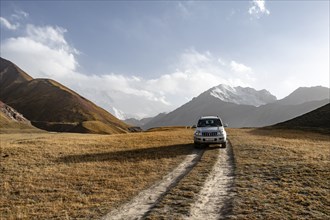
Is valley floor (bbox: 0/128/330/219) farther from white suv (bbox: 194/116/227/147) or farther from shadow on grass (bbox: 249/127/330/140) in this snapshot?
shadow on grass (bbox: 249/127/330/140)

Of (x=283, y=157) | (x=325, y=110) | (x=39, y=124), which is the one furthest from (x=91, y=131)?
(x=283, y=157)

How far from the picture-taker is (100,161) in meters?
23.8

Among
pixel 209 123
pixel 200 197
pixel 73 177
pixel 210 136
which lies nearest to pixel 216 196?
pixel 200 197

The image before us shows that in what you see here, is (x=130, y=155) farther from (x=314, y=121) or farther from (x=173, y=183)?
(x=314, y=121)

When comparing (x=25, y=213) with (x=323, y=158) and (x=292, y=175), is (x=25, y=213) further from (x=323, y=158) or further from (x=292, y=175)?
(x=323, y=158)

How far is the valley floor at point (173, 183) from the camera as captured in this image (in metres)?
11.5

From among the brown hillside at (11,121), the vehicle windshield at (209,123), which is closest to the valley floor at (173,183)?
the vehicle windshield at (209,123)

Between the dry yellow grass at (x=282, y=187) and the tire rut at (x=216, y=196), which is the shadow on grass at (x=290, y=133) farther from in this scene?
the tire rut at (x=216, y=196)

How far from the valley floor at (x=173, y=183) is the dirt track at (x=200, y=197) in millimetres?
40

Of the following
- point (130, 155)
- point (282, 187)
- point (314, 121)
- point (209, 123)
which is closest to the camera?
point (282, 187)

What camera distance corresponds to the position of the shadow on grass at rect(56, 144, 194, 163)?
24281mm

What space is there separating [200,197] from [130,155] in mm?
13704

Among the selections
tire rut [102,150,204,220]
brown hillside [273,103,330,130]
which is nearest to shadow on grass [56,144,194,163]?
tire rut [102,150,204,220]

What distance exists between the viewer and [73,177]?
62.1ft
